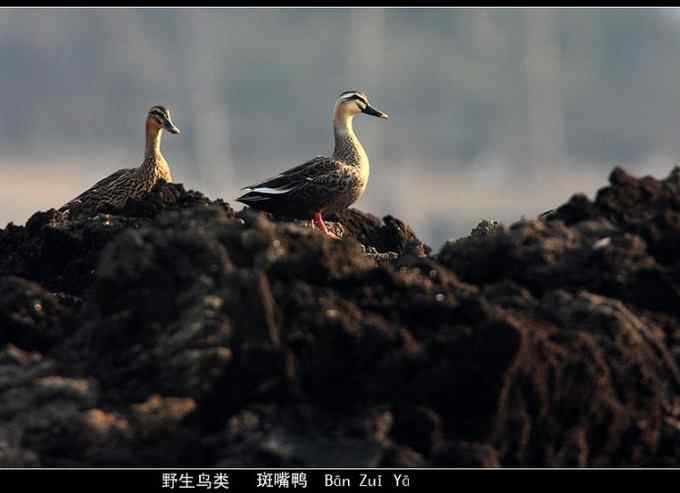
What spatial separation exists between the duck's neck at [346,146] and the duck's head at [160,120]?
220cm

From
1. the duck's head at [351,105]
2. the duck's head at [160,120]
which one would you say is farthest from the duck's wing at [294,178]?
the duck's head at [160,120]

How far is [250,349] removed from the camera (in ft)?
48.1

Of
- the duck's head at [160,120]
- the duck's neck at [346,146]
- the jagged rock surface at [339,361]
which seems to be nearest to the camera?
the jagged rock surface at [339,361]

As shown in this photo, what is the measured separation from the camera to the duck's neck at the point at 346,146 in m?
25.2

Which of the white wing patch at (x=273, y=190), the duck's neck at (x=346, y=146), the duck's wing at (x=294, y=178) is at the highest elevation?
the duck's neck at (x=346, y=146)

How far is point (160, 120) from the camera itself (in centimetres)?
2753

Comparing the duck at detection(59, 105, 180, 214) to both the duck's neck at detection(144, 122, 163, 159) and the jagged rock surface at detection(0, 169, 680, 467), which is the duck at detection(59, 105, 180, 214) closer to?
the duck's neck at detection(144, 122, 163, 159)

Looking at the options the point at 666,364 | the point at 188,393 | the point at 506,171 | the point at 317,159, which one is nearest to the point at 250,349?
the point at 188,393

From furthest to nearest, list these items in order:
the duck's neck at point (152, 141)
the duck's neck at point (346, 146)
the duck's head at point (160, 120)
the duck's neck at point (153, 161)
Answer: the duck's head at point (160, 120), the duck's neck at point (152, 141), the duck's neck at point (153, 161), the duck's neck at point (346, 146)

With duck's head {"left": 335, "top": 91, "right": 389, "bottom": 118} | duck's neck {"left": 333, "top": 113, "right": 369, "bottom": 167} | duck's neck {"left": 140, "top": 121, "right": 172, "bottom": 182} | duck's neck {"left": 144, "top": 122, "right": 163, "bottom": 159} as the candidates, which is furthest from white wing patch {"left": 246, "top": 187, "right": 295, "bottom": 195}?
duck's head {"left": 335, "top": 91, "right": 389, "bottom": 118}

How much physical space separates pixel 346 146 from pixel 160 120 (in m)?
3.09

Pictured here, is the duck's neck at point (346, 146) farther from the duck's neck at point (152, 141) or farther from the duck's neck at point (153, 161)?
the duck's neck at point (152, 141)

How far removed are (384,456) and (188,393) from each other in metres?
1.52

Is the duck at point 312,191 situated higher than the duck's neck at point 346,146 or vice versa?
the duck's neck at point 346,146
